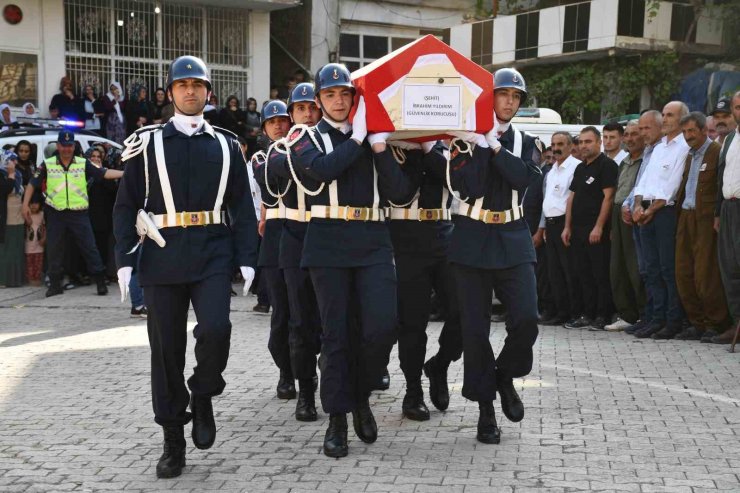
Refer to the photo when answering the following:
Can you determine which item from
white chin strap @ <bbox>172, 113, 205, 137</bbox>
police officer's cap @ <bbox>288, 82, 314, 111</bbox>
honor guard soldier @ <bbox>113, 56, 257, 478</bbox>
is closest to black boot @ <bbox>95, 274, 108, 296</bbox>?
police officer's cap @ <bbox>288, 82, 314, 111</bbox>

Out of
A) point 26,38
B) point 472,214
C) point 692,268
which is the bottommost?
point 692,268

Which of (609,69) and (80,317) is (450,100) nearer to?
(80,317)

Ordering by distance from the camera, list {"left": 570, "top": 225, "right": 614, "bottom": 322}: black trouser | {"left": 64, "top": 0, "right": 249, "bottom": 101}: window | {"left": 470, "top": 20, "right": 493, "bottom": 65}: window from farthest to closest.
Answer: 1. {"left": 470, "top": 20, "right": 493, "bottom": 65}: window
2. {"left": 64, "top": 0, "right": 249, "bottom": 101}: window
3. {"left": 570, "top": 225, "right": 614, "bottom": 322}: black trouser

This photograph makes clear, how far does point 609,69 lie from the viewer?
82.1 ft

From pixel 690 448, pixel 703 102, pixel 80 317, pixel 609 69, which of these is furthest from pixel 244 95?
pixel 690 448

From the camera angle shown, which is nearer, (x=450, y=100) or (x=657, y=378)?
(x=450, y=100)

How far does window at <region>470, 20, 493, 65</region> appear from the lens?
27.9 meters

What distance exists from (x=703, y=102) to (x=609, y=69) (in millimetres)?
3181

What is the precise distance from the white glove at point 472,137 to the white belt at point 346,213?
655 millimetres

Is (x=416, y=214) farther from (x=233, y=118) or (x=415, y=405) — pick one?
(x=233, y=118)

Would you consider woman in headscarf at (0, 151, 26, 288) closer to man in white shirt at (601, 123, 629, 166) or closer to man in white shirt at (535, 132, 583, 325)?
man in white shirt at (535, 132, 583, 325)

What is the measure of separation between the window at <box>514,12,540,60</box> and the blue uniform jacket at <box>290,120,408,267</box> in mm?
21198

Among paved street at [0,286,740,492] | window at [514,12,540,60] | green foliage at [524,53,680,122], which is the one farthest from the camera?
window at [514,12,540,60]

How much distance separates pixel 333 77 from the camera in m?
6.26
